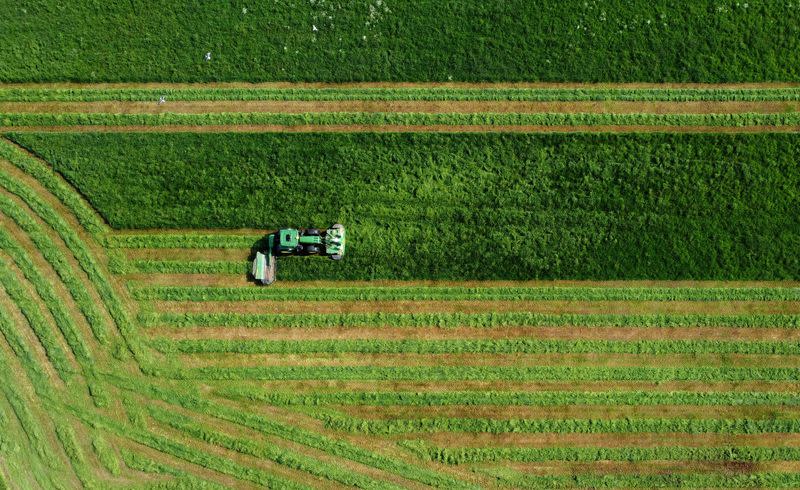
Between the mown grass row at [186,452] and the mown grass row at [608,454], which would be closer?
the mown grass row at [608,454]

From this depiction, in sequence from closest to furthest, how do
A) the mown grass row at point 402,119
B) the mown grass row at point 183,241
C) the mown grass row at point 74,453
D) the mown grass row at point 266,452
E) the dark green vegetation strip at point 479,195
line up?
the mown grass row at point 266,452, the mown grass row at point 74,453, the dark green vegetation strip at point 479,195, the mown grass row at point 183,241, the mown grass row at point 402,119

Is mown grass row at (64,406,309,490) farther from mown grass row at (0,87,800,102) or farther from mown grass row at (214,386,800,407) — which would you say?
mown grass row at (0,87,800,102)

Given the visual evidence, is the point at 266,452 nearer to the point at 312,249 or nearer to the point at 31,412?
the point at 312,249

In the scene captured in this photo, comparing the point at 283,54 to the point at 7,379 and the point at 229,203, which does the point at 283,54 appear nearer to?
the point at 229,203

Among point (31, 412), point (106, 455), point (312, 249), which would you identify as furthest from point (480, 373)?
point (31, 412)

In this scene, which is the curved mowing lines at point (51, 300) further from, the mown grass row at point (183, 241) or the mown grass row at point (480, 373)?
the mown grass row at point (480, 373)

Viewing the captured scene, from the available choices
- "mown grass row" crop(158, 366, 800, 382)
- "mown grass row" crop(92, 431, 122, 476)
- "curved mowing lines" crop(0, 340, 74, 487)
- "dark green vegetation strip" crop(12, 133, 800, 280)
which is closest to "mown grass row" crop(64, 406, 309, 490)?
"mown grass row" crop(92, 431, 122, 476)

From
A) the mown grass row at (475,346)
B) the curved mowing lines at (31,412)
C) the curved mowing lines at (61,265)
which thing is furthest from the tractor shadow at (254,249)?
the curved mowing lines at (31,412)
